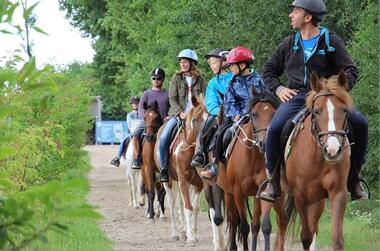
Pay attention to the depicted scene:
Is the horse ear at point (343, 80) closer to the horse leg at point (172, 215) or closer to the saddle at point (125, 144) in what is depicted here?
the horse leg at point (172, 215)

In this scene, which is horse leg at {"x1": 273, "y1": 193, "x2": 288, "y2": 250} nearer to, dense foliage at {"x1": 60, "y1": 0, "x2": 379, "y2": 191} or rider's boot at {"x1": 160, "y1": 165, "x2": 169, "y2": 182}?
dense foliage at {"x1": 60, "y1": 0, "x2": 379, "y2": 191}

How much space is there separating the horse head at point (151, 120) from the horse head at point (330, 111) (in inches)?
346

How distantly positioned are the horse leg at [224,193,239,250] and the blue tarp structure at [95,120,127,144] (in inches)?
2679

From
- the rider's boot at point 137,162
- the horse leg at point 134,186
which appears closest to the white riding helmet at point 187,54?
the rider's boot at point 137,162

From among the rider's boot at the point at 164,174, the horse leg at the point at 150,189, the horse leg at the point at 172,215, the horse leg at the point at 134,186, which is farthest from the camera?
the horse leg at the point at 134,186

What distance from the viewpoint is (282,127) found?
373 inches

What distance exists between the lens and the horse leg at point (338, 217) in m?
8.46

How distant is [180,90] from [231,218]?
4087 millimetres

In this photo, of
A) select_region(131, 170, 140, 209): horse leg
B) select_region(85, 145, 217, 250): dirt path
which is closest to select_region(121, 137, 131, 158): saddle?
select_region(131, 170, 140, 209): horse leg

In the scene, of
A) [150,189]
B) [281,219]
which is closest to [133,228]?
[150,189]

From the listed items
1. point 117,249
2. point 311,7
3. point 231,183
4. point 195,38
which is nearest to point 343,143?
point 311,7

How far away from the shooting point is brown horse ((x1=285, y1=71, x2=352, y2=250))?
27.9ft

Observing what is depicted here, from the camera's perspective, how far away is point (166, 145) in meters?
15.8

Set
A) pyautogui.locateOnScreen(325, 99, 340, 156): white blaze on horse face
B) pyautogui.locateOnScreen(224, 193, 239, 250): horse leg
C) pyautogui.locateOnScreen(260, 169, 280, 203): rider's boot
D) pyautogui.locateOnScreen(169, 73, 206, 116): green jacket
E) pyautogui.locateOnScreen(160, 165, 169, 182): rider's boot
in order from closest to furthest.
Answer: pyautogui.locateOnScreen(325, 99, 340, 156): white blaze on horse face
pyautogui.locateOnScreen(260, 169, 280, 203): rider's boot
pyautogui.locateOnScreen(224, 193, 239, 250): horse leg
pyautogui.locateOnScreen(169, 73, 206, 116): green jacket
pyautogui.locateOnScreen(160, 165, 169, 182): rider's boot
